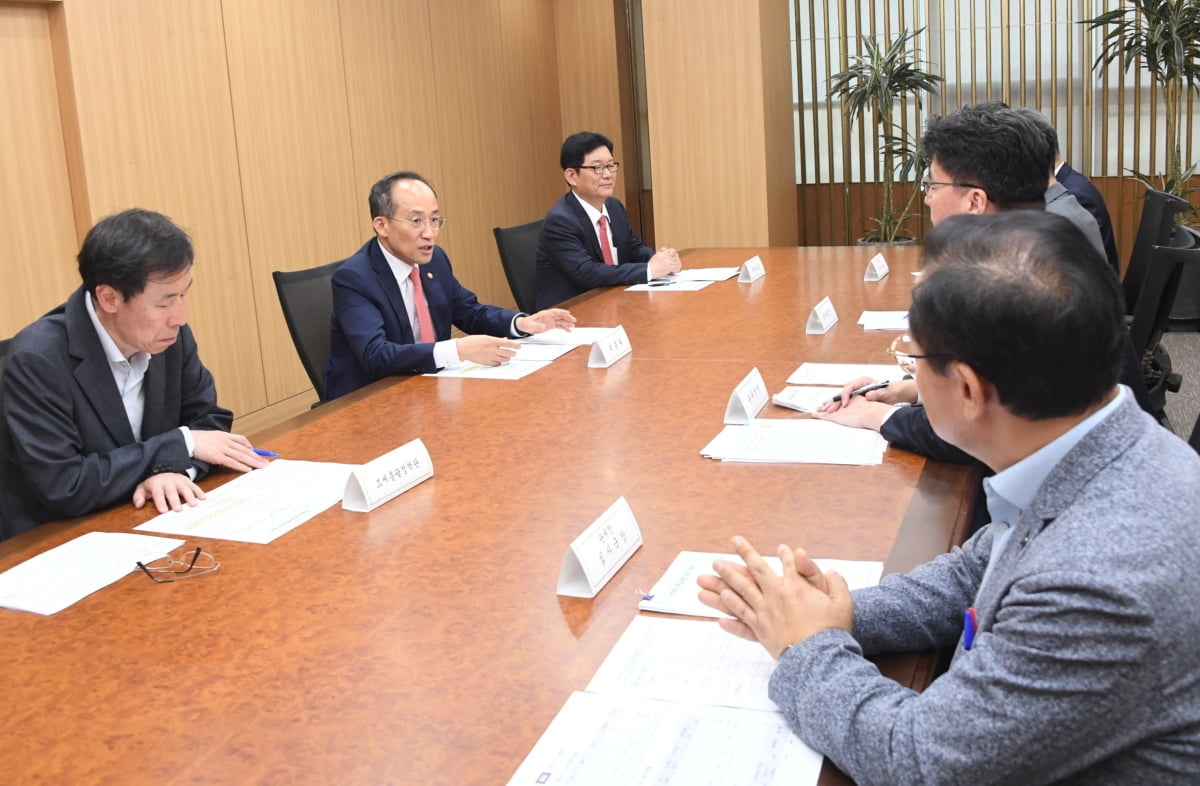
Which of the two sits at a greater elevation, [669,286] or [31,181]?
[31,181]

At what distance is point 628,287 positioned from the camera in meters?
4.71

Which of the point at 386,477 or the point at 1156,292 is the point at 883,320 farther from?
the point at 386,477

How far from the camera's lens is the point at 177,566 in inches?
73.3

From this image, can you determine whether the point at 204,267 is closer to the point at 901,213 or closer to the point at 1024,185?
the point at 1024,185

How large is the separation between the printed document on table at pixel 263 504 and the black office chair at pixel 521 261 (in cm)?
259

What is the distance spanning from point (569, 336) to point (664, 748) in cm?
248

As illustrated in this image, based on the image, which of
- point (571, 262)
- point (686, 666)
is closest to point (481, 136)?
point (571, 262)

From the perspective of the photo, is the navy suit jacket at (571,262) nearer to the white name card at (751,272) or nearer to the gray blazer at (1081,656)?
the white name card at (751,272)

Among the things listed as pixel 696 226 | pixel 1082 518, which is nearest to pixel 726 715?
pixel 1082 518

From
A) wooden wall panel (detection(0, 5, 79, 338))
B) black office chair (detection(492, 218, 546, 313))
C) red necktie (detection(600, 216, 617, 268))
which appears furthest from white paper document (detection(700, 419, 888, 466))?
wooden wall panel (detection(0, 5, 79, 338))

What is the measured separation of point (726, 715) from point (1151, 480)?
522 mm

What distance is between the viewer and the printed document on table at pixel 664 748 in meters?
1.19

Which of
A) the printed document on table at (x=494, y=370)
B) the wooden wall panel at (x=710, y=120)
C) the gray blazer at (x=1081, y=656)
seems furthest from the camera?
the wooden wall panel at (x=710, y=120)

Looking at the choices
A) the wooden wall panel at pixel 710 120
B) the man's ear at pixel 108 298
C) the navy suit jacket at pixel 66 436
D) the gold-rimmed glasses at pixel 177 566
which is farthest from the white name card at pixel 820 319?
the wooden wall panel at pixel 710 120
